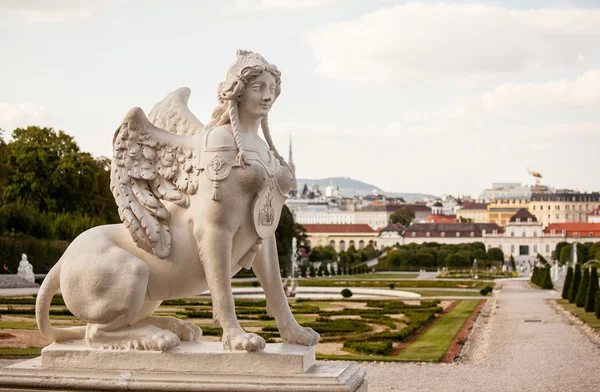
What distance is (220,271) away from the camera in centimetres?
561

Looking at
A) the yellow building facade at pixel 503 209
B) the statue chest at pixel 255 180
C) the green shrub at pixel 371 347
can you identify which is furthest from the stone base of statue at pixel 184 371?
the yellow building facade at pixel 503 209

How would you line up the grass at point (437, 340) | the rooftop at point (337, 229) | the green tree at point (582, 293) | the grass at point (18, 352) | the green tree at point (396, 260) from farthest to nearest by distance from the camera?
1. the rooftop at point (337, 229)
2. the green tree at point (396, 260)
3. the green tree at point (582, 293)
4. the grass at point (437, 340)
5. the grass at point (18, 352)

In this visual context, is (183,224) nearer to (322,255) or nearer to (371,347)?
(371,347)

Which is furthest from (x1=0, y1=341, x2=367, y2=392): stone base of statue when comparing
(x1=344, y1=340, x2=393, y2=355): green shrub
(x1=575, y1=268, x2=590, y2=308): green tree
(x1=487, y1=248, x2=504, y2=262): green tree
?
(x1=487, y1=248, x2=504, y2=262): green tree

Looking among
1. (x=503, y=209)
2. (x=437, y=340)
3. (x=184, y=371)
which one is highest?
(x=503, y=209)

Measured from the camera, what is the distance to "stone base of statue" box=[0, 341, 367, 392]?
538 cm

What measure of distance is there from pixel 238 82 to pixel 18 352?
24.6 feet

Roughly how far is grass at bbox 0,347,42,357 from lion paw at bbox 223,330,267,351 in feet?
22.4

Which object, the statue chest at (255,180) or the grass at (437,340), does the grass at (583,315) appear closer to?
the grass at (437,340)

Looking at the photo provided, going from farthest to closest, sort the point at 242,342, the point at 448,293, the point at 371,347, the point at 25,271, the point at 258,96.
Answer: the point at 448,293
the point at 25,271
the point at 371,347
the point at 258,96
the point at 242,342

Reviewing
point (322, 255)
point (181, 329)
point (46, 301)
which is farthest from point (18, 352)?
point (322, 255)

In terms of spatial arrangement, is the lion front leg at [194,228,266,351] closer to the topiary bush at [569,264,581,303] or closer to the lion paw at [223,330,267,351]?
the lion paw at [223,330,267,351]

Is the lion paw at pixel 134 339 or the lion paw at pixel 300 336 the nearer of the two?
the lion paw at pixel 134 339

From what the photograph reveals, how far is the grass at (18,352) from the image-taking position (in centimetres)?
1155
